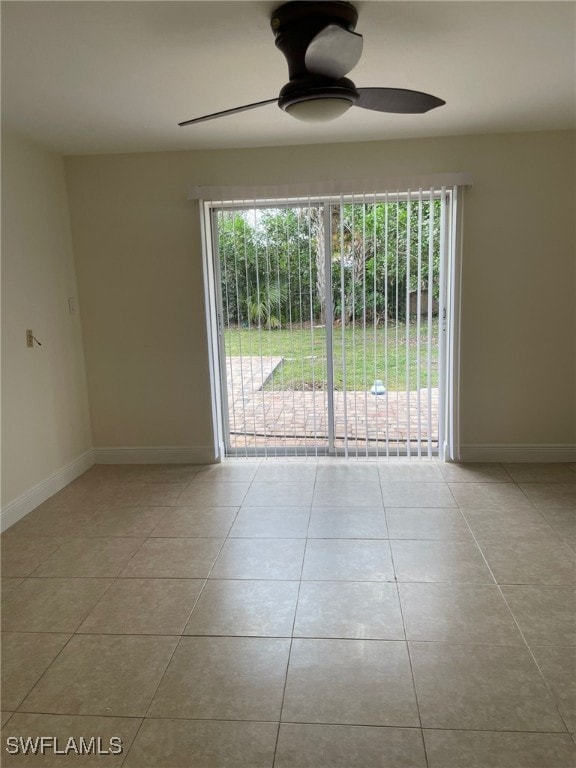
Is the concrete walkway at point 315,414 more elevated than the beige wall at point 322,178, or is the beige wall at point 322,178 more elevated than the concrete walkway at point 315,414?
the beige wall at point 322,178

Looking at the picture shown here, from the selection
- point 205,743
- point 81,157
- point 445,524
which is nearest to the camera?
point 205,743

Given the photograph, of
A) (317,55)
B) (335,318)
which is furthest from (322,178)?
(317,55)

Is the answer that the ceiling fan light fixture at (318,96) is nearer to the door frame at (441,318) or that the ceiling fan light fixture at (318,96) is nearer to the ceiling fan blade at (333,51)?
the ceiling fan blade at (333,51)

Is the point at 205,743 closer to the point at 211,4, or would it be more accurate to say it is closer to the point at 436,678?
the point at 436,678

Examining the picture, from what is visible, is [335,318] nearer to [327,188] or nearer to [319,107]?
[327,188]

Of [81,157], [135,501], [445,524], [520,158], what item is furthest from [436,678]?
[81,157]

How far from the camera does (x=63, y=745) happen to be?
1.57 meters

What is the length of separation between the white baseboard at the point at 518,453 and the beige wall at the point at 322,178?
0.05 meters

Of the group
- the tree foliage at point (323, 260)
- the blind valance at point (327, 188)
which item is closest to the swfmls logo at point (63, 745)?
the tree foliage at point (323, 260)

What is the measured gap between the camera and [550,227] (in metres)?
3.51

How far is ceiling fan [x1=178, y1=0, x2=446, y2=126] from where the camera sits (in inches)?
66.1

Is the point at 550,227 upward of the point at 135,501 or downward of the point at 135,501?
upward

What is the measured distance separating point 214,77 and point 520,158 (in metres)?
2.21

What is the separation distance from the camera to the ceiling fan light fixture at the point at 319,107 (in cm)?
187
